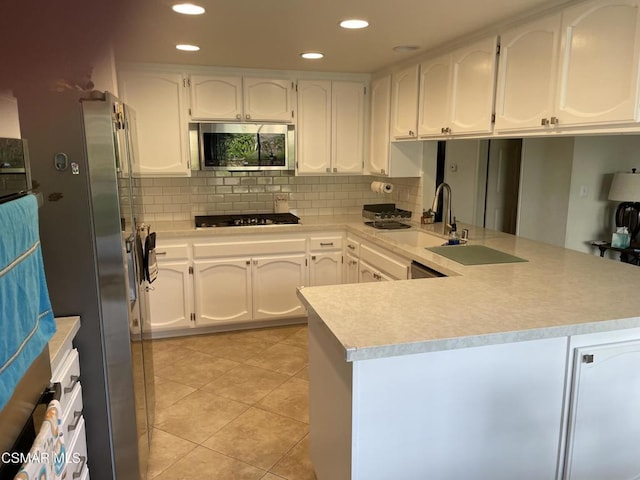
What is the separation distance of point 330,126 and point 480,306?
2.67m

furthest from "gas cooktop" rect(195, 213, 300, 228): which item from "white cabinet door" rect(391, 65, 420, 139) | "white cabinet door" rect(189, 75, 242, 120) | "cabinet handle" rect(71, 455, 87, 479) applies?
"cabinet handle" rect(71, 455, 87, 479)

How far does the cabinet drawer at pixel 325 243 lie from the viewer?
3.94 meters

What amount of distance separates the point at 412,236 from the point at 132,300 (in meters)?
2.29

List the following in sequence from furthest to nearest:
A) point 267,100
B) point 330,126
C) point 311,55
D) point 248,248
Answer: point 330,126
point 267,100
point 248,248
point 311,55

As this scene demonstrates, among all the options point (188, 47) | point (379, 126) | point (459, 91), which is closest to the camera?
point (459, 91)

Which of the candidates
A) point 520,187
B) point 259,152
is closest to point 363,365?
point 259,152

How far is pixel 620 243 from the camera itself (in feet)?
13.7

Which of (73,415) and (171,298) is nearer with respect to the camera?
(73,415)

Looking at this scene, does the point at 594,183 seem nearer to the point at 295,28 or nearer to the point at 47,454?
the point at 295,28

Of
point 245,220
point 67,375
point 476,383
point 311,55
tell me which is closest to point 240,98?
point 311,55

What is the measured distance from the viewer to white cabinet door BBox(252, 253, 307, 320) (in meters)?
3.85

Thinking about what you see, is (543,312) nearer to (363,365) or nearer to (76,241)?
(363,365)

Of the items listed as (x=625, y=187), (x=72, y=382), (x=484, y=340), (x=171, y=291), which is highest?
(x=625, y=187)

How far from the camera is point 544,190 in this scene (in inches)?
184
